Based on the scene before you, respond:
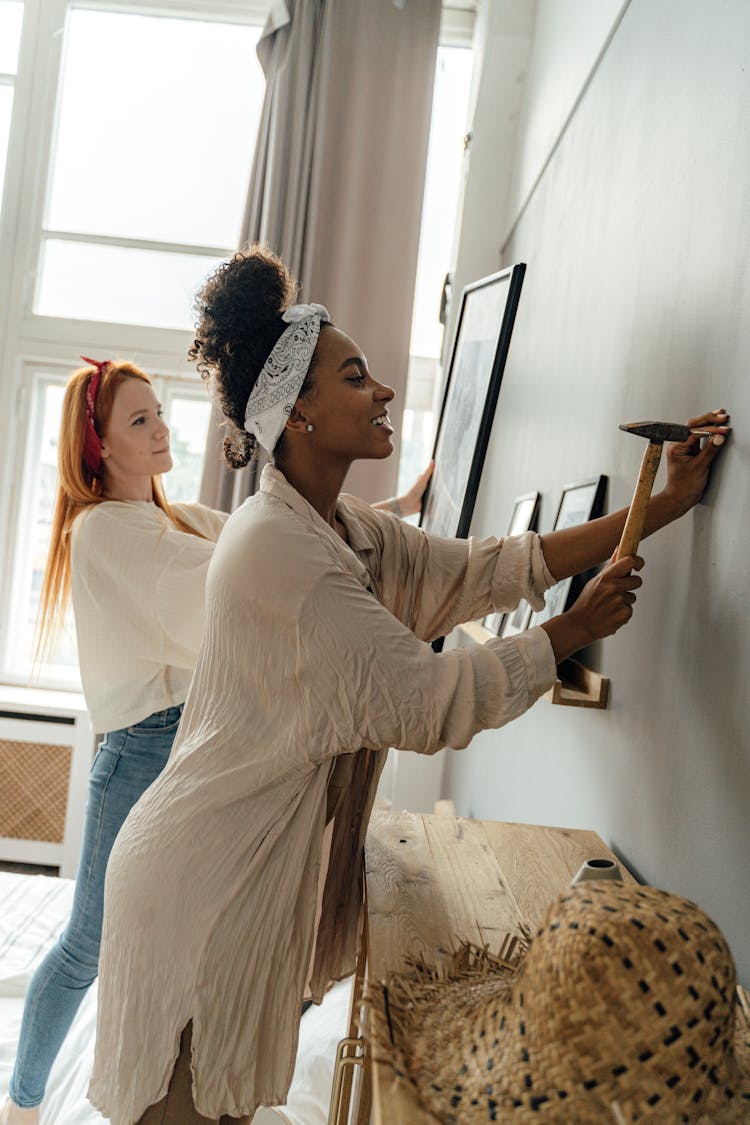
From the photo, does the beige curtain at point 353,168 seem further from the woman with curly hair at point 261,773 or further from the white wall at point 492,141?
the woman with curly hair at point 261,773

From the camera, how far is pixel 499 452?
2885 mm

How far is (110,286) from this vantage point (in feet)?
13.5

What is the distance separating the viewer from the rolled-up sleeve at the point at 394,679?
1.09 meters

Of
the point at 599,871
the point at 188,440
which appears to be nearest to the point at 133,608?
the point at 599,871

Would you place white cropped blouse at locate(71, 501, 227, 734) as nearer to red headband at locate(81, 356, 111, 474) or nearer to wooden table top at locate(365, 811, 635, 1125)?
red headband at locate(81, 356, 111, 474)

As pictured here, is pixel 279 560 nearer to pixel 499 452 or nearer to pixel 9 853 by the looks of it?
pixel 499 452

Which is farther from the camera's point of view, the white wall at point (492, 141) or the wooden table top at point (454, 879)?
the white wall at point (492, 141)

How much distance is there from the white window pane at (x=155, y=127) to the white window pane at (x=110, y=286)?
105 millimetres

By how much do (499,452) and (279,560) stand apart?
181 centimetres

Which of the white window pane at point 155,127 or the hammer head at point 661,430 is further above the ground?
the white window pane at point 155,127

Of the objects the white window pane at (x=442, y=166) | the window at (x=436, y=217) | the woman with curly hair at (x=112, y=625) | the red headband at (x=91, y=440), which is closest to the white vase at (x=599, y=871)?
the woman with curly hair at (x=112, y=625)

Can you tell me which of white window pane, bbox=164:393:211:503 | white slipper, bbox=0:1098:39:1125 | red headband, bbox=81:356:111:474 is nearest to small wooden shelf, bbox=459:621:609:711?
red headband, bbox=81:356:111:474

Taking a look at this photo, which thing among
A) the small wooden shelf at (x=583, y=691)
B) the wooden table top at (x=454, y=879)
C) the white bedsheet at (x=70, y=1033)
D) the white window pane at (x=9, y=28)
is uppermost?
the white window pane at (x=9, y=28)

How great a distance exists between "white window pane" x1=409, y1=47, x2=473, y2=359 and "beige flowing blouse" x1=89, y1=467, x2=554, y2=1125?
10.0 feet
